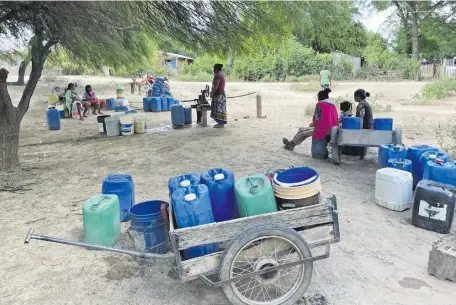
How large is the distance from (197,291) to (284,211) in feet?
3.17

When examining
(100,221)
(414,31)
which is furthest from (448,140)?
(414,31)

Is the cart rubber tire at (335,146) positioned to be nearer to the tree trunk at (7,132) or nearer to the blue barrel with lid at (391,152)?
the blue barrel with lid at (391,152)

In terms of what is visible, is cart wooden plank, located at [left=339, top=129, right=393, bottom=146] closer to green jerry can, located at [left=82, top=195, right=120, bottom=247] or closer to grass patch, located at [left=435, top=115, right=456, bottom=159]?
grass patch, located at [left=435, top=115, right=456, bottom=159]

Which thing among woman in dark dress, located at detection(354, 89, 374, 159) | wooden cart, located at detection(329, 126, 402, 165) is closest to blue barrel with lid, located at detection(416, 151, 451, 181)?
wooden cart, located at detection(329, 126, 402, 165)

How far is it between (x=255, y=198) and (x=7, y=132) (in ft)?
18.0

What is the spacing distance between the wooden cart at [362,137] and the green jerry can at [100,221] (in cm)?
383

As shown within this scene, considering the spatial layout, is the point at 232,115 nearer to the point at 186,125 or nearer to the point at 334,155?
the point at 186,125

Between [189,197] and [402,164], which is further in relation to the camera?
[402,164]

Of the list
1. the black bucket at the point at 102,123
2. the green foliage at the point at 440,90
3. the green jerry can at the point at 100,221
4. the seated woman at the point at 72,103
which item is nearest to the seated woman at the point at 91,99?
the seated woman at the point at 72,103

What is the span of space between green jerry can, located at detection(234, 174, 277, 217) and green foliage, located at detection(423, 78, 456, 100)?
15.4 meters

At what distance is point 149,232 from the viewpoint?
350cm

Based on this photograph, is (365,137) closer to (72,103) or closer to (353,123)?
(353,123)

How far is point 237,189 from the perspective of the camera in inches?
114

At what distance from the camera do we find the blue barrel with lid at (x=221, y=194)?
2992mm
